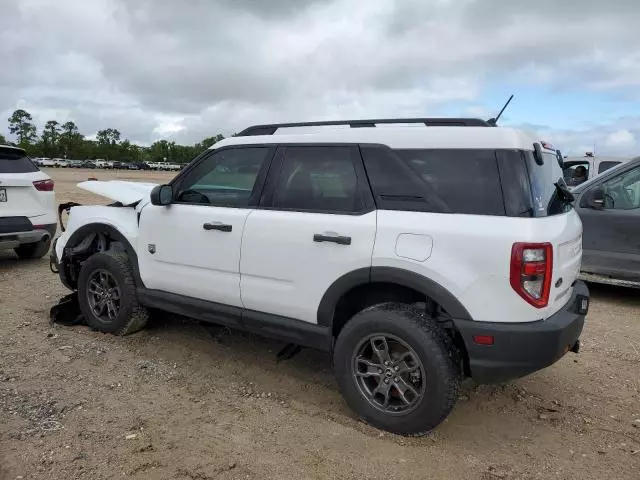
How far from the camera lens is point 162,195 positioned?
4.27 meters

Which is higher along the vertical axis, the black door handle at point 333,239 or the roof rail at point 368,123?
the roof rail at point 368,123

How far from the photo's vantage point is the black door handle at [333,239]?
11.0 feet

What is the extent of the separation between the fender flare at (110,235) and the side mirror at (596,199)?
524 centimetres

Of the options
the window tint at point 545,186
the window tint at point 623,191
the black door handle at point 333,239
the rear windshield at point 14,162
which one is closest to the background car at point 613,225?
the window tint at point 623,191

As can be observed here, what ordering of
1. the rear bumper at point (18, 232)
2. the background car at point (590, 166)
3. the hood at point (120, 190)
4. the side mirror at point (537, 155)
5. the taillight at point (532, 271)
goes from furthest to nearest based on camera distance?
the background car at point (590, 166), the rear bumper at point (18, 232), the hood at point (120, 190), the side mirror at point (537, 155), the taillight at point (532, 271)

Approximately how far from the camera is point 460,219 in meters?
3.06

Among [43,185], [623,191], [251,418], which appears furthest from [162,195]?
[623,191]

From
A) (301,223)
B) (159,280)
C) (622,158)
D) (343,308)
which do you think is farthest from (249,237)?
(622,158)

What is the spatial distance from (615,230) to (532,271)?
4248 millimetres

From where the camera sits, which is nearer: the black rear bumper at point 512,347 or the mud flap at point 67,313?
the black rear bumper at point 512,347

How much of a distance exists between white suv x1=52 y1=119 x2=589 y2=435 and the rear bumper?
3.76m

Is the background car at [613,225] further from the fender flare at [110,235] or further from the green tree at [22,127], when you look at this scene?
the green tree at [22,127]

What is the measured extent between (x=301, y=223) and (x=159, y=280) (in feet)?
5.13

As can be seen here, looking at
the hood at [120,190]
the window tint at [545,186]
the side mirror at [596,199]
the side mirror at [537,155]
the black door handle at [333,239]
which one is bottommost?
the black door handle at [333,239]
